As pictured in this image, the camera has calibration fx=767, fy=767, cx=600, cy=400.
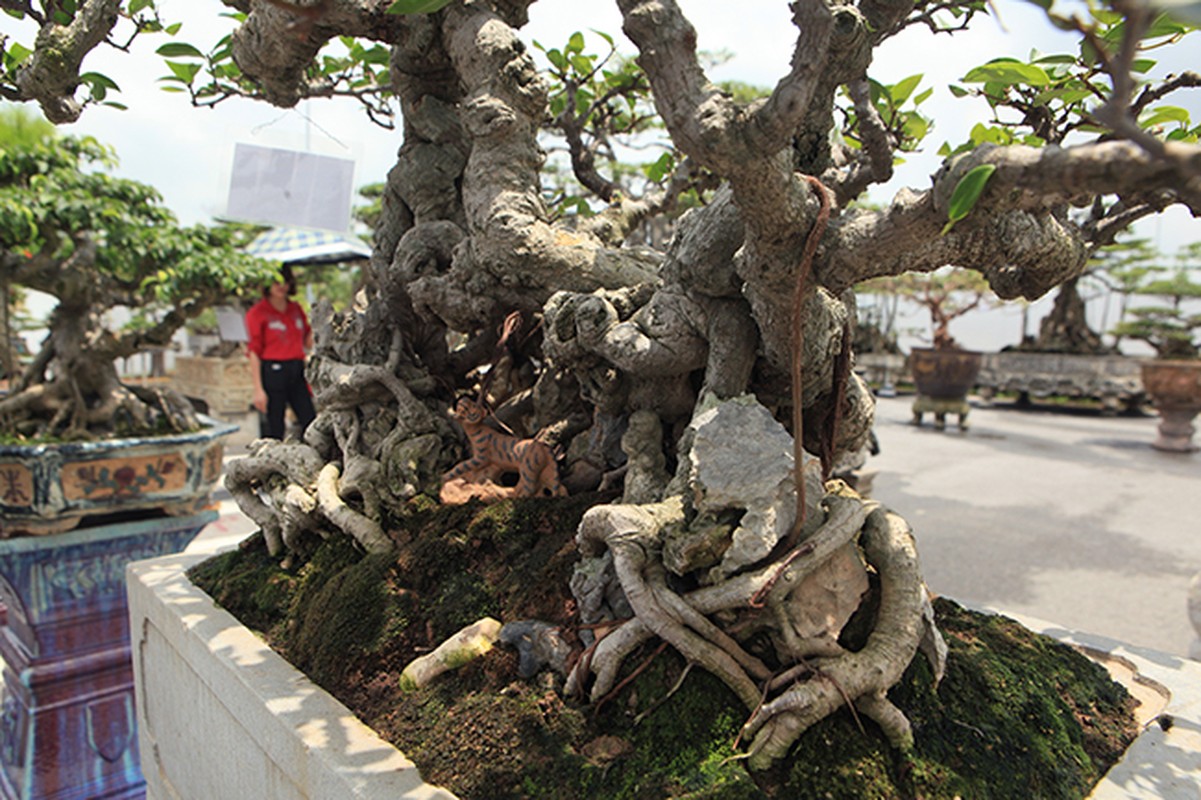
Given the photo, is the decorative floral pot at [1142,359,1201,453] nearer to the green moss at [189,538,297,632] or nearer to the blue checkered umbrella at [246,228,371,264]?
the blue checkered umbrella at [246,228,371,264]

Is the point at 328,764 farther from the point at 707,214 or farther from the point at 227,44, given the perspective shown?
the point at 227,44

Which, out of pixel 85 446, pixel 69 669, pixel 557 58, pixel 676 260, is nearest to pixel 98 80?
pixel 557 58

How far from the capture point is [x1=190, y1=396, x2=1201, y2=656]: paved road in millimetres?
3926

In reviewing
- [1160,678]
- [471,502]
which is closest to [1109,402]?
[1160,678]

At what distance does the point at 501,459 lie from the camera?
2.02 meters

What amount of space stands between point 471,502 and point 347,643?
460mm

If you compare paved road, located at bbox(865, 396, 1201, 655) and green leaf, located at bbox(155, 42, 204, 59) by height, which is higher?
green leaf, located at bbox(155, 42, 204, 59)

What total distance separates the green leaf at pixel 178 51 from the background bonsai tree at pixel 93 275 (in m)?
1.24

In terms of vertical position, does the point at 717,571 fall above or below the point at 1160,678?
above

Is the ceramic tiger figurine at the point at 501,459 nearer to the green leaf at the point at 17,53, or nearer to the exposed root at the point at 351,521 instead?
the exposed root at the point at 351,521

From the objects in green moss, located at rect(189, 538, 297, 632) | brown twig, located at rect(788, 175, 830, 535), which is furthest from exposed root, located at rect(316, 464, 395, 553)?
brown twig, located at rect(788, 175, 830, 535)

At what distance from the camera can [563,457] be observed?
6.81ft

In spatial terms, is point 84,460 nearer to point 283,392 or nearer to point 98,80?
point 283,392

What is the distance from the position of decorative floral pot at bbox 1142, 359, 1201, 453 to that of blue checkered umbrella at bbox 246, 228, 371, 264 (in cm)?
836
